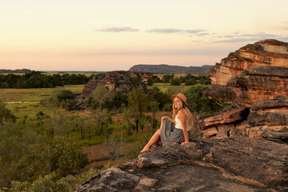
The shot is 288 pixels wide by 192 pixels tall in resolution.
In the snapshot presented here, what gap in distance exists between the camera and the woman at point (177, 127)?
13016 millimetres

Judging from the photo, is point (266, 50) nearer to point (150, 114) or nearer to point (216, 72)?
point (216, 72)

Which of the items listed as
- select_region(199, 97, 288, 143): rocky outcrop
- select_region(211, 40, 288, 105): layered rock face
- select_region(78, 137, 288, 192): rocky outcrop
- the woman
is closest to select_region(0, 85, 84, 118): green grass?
select_region(211, 40, 288, 105): layered rock face

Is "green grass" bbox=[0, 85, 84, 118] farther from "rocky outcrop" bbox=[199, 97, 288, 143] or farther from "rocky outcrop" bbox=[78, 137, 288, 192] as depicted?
"rocky outcrop" bbox=[78, 137, 288, 192]

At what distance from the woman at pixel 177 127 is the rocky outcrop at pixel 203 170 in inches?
42.0

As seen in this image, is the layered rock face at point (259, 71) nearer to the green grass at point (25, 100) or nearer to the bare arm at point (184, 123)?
the bare arm at point (184, 123)

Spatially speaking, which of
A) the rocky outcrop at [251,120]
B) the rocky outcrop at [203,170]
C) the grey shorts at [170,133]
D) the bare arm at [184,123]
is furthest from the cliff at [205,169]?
the rocky outcrop at [251,120]

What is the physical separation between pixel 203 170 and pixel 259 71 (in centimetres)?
3542

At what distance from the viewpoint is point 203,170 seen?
10.7 metres

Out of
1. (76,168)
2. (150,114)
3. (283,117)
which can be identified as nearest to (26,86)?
(150,114)

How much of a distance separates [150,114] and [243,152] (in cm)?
9204

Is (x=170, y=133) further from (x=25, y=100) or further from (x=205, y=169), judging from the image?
(x=25, y=100)

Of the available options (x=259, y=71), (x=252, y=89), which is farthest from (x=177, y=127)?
(x=259, y=71)

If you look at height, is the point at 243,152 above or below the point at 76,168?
above

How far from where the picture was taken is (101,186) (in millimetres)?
9906
